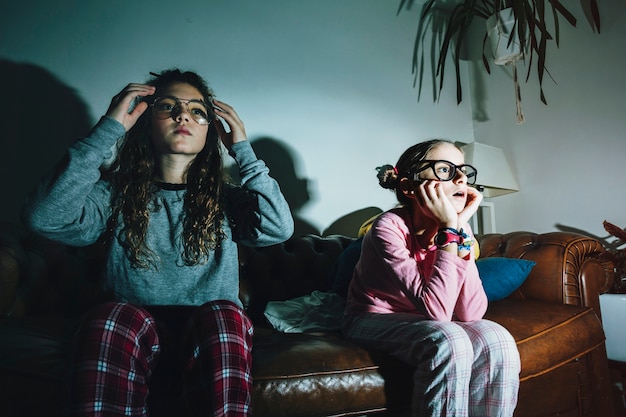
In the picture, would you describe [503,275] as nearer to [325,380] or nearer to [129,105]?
[325,380]

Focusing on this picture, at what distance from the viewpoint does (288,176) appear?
186 centimetres

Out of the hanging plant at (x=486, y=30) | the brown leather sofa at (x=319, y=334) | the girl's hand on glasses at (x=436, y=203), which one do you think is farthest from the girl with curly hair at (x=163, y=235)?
the hanging plant at (x=486, y=30)

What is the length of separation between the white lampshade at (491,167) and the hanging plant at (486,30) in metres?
0.27

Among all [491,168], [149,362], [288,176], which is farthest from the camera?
[491,168]

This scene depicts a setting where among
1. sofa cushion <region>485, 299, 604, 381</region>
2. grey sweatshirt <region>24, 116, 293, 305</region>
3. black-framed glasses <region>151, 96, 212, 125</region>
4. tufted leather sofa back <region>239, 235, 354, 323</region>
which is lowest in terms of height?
sofa cushion <region>485, 299, 604, 381</region>

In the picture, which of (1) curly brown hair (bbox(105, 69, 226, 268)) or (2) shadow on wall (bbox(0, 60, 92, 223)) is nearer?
(1) curly brown hair (bbox(105, 69, 226, 268))

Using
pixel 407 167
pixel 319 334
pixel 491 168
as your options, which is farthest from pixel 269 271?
pixel 491 168

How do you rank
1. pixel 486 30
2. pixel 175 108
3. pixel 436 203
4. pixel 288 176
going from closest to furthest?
pixel 436 203 < pixel 175 108 < pixel 288 176 < pixel 486 30

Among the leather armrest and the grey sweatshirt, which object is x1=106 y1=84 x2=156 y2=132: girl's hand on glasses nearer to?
the grey sweatshirt

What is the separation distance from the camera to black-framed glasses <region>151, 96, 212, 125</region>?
1.16 metres

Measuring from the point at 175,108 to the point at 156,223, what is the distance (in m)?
0.33

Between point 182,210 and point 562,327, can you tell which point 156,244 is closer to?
point 182,210

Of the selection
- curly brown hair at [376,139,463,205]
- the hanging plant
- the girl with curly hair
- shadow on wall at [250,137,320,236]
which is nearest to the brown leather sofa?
Result: the girl with curly hair

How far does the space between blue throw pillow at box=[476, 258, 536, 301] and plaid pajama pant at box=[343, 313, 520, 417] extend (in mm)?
360
